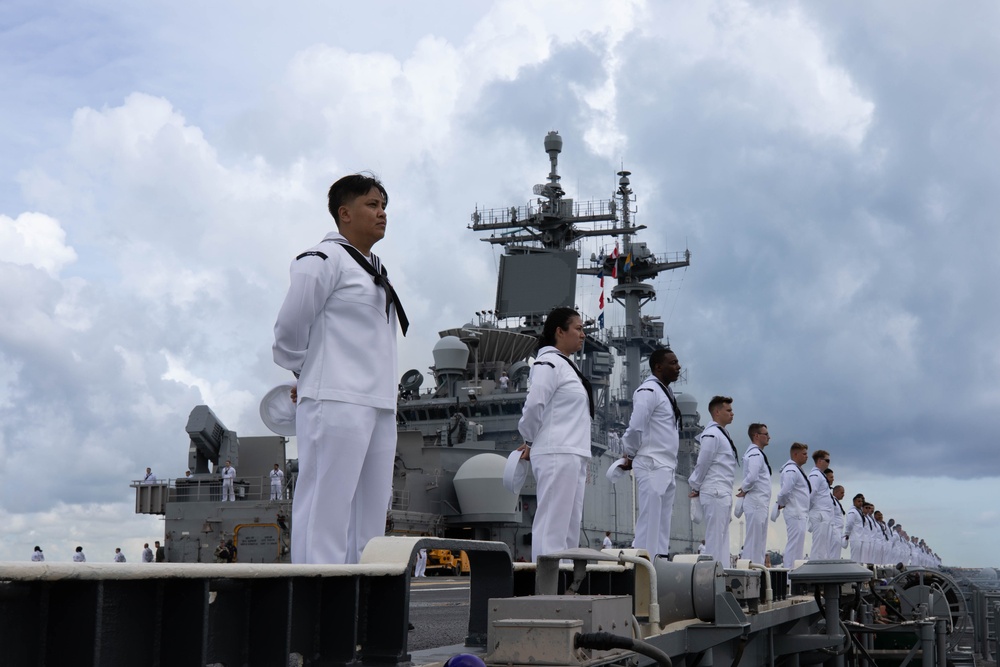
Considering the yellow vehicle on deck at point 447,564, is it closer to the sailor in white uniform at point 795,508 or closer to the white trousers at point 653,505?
the sailor in white uniform at point 795,508

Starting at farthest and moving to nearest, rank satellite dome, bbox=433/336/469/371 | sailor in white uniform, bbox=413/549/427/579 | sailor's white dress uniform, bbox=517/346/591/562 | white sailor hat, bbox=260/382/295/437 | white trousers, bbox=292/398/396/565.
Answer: satellite dome, bbox=433/336/469/371, sailor's white dress uniform, bbox=517/346/591/562, white sailor hat, bbox=260/382/295/437, white trousers, bbox=292/398/396/565, sailor in white uniform, bbox=413/549/427/579

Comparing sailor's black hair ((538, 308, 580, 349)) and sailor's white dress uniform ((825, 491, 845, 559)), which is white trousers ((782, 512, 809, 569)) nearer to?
sailor's white dress uniform ((825, 491, 845, 559))

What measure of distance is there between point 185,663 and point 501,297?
130ft

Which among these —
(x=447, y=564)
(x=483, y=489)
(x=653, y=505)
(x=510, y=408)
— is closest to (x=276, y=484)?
(x=447, y=564)

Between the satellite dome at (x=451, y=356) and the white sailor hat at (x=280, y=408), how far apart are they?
3345 cm

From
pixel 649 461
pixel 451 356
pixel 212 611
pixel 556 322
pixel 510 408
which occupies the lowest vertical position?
pixel 212 611

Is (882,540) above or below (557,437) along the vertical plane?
below

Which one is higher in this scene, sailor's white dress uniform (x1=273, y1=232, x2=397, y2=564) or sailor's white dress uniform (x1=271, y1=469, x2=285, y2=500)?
sailor's white dress uniform (x1=273, y1=232, x2=397, y2=564)

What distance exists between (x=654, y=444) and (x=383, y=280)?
490 cm

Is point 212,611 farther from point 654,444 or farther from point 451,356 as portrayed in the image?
point 451,356

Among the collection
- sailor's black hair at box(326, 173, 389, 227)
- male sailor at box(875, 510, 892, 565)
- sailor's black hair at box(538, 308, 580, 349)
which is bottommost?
male sailor at box(875, 510, 892, 565)

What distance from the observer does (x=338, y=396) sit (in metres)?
4.04

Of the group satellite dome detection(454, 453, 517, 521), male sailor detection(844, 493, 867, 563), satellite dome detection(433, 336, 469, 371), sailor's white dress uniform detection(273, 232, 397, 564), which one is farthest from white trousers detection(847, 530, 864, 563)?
sailor's white dress uniform detection(273, 232, 397, 564)

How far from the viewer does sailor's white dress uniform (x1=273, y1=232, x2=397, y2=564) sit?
396 centimetres
